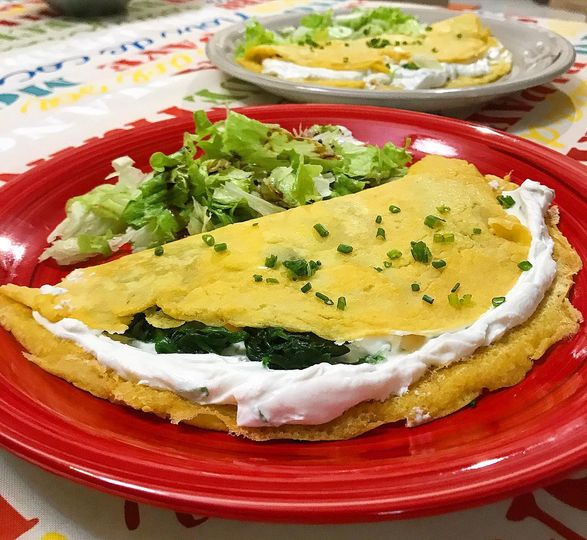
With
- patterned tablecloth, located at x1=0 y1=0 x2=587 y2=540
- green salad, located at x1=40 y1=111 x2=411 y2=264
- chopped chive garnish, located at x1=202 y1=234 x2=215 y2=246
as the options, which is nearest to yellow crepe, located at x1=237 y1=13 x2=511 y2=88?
patterned tablecloth, located at x1=0 y1=0 x2=587 y2=540

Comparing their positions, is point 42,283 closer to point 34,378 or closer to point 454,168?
point 34,378

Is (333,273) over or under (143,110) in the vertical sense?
over

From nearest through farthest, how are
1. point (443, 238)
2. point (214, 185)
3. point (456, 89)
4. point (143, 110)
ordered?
point (443, 238) → point (214, 185) → point (456, 89) → point (143, 110)

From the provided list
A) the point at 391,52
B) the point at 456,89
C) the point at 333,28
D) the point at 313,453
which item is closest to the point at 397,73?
the point at 391,52

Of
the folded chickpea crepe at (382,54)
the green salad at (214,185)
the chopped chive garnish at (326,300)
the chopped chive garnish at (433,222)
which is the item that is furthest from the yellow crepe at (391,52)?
the chopped chive garnish at (326,300)

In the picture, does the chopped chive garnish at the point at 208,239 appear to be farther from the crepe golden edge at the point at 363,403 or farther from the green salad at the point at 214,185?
the crepe golden edge at the point at 363,403

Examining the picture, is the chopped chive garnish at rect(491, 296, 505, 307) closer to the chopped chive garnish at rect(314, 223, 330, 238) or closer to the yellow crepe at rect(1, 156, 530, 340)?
the yellow crepe at rect(1, 156, 530, 340)

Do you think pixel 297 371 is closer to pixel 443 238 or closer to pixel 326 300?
pixel 326 300
